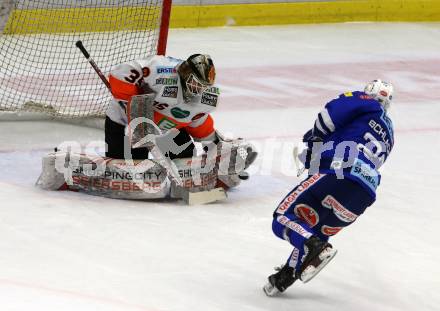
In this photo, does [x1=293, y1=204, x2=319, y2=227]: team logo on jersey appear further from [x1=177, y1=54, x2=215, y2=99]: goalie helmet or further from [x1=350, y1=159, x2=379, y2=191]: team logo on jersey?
[x1=177, y1=54, x2=215, y2=99]: goalie helmet

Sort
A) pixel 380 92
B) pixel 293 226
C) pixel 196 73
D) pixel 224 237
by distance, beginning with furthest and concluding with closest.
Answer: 1. pixel 196 73
2. pixel 224 237
3. pixel 380 92
4. pixel 293 226

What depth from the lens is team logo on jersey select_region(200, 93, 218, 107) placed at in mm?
4930

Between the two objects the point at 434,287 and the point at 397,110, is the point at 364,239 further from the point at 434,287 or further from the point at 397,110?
the point at 397,110

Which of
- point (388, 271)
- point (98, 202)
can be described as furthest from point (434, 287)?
point (98, 202)

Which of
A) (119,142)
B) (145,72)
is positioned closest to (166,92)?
(145,72)

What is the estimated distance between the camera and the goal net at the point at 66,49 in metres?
6.29

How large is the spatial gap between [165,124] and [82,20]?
2.30 m

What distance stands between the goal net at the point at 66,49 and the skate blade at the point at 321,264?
2.61m

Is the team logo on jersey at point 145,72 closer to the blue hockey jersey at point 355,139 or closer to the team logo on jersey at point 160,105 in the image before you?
the team logo on jersey at point 160,105

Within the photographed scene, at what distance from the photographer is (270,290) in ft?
12.7

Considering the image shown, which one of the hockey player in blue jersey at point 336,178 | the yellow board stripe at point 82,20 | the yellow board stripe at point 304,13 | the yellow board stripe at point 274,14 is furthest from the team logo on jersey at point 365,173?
the yellow board stripe at point 304,13

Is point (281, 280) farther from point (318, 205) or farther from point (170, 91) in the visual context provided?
point (170, 91)

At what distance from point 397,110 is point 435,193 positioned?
1.72 meters

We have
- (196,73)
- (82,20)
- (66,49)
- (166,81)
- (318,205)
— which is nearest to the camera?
(318,205)
